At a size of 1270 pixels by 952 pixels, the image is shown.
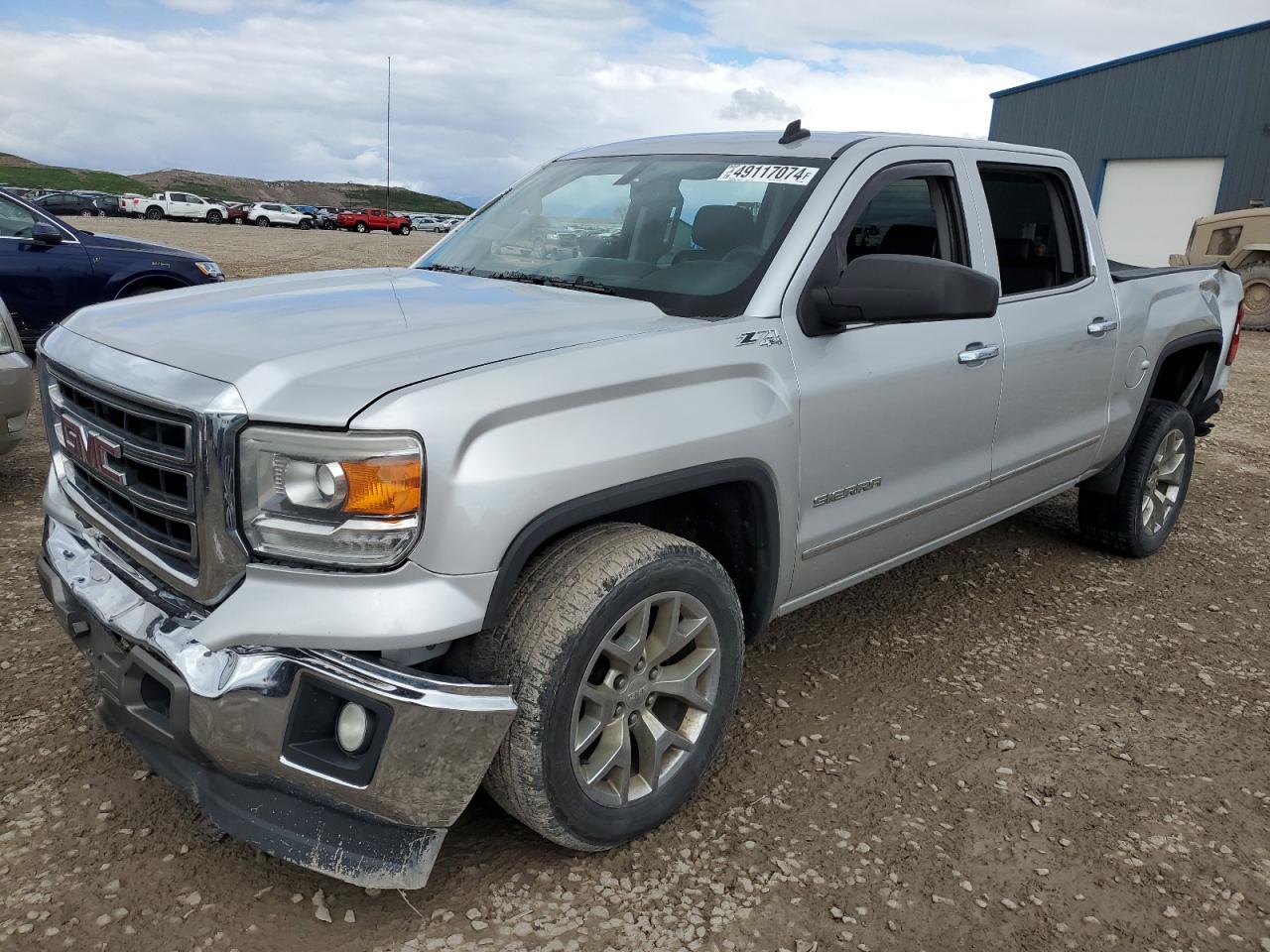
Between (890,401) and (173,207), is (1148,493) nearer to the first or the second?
(890,401)

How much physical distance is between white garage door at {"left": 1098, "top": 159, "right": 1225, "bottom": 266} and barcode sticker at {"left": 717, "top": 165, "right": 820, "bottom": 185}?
2156 centimetres

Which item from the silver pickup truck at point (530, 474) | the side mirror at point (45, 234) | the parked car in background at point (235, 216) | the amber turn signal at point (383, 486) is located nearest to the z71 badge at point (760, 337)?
the silver pickup truck at point (530, 474)

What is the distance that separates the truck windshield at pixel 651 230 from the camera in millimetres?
3018

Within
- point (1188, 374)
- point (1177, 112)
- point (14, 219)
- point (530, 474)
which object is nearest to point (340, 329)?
point (530, 474)

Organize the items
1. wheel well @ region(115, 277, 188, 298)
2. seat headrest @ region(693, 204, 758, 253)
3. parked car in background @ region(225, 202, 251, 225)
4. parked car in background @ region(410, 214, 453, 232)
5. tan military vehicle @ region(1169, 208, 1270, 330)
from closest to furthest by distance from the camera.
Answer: seat headrest @ region(693, 204, 758, 253)
wheel well @ region(115, 277, 188, 298)
tan military vehicle @ region(1169, 208, 1270, 330)
parked car in background @ region(225, 202, 251, 225)
parked car in background @ region(410, 214, 453, 232)

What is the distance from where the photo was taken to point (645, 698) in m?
2.62

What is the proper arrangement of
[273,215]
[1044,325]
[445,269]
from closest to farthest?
[445,269] < [1044,325] < [273,215]

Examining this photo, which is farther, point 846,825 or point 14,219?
point 14,219

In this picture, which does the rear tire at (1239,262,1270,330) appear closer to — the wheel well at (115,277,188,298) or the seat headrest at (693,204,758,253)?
the wheel well at (115,277,188,298)

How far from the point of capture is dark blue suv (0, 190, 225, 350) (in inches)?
309

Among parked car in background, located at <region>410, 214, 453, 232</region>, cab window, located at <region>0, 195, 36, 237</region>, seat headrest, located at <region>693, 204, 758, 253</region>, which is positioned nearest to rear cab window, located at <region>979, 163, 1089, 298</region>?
seat headrest, located at <region>693, 204, 758, 253</region>

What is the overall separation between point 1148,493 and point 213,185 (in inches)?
3840

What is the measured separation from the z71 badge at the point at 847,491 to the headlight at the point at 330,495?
132 centimetres

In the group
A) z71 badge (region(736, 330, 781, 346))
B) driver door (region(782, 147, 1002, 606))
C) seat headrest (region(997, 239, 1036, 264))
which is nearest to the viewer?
z71 badge (region(736, 330, 781, 346))
